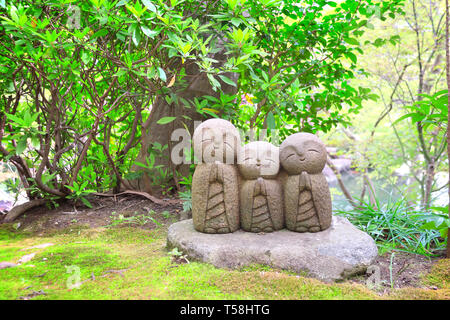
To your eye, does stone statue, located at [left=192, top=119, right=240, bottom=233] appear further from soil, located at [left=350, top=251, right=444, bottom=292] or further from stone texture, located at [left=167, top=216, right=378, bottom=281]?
soil, located at [left=350, top=251, right=444, bottom=292]

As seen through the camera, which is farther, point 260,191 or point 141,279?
point 260,191

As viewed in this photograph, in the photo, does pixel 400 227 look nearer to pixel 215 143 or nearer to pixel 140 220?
pixel 215 143

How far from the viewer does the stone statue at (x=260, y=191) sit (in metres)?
2.46

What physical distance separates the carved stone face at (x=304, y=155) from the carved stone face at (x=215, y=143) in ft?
1.43

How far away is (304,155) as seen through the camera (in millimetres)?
2426

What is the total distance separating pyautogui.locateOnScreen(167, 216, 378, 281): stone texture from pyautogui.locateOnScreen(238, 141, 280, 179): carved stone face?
1.61 ft

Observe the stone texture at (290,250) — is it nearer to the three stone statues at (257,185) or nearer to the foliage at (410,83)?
the three stone statues at (257,185)

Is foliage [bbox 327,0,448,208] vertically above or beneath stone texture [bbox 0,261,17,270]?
above

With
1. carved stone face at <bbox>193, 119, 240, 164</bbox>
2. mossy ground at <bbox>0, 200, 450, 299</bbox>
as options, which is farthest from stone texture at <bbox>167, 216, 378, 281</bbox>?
carved stone face at <bbox>193, 119, 240, 164</bbox>

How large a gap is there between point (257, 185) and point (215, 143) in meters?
→ 0.48

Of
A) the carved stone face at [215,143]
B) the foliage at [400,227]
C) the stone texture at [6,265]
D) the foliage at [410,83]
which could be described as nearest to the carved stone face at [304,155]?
the carved stone face at [215,143]

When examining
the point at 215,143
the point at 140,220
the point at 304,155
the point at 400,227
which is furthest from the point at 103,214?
the point at 400,227

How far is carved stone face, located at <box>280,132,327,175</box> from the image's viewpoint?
243cm

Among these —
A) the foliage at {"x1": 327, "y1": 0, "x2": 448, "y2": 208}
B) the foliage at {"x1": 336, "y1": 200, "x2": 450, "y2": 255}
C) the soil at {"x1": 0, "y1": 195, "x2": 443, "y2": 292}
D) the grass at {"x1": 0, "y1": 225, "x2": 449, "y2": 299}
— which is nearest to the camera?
the grass at {"x1": 0, "y1": 225, "x2": 449, "y2": 299}
